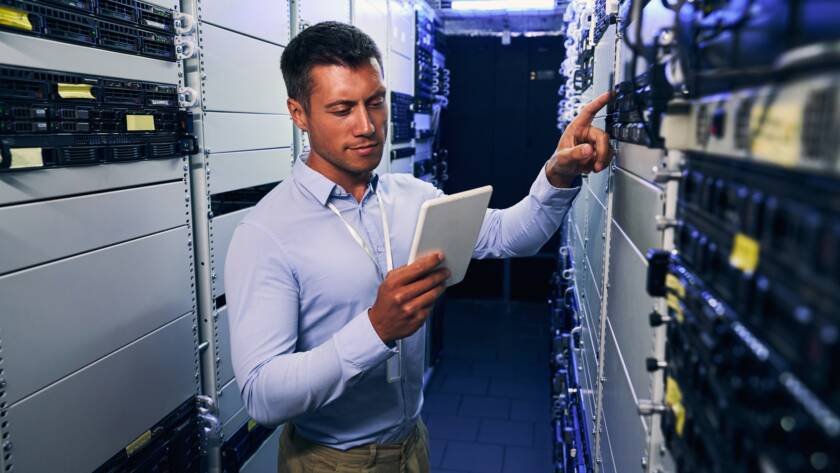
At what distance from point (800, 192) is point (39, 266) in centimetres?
161

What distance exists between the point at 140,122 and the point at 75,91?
0.28m

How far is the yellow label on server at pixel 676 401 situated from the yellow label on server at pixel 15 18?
5.16 ft

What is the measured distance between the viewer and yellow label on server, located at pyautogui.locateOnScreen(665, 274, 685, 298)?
2.90ft

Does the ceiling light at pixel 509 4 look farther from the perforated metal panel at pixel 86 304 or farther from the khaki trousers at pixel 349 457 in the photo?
the khaki trousers at pixel 349 457

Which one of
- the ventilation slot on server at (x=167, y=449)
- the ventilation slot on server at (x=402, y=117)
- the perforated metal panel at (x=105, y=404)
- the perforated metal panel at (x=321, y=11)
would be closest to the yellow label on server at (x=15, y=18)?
the perforated metal panel at (x=105, y=404)

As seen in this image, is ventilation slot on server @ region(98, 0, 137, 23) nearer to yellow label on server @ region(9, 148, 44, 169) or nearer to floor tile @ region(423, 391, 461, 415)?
yellow label on server @ region(9, 148, 44, 169)

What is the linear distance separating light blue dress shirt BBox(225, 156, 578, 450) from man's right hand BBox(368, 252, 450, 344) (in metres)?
0.04

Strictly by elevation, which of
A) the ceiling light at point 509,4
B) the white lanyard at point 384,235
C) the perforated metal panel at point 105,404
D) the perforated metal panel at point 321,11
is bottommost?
the perforated metal panel at point 105,404

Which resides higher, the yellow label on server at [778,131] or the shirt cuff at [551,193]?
the yellow label on server at [778,131]

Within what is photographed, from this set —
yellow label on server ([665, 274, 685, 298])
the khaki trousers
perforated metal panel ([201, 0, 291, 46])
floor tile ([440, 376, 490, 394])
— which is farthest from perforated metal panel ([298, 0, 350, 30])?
floor tile ([440, 376, 490, 394])

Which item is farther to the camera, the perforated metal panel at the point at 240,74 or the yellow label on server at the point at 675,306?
the perforated metal panel at the point at 240,74

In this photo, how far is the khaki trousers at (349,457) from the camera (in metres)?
1.76

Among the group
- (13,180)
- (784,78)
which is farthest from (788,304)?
(13,180)

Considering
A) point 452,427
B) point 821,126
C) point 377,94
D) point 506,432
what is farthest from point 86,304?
point 506,432
